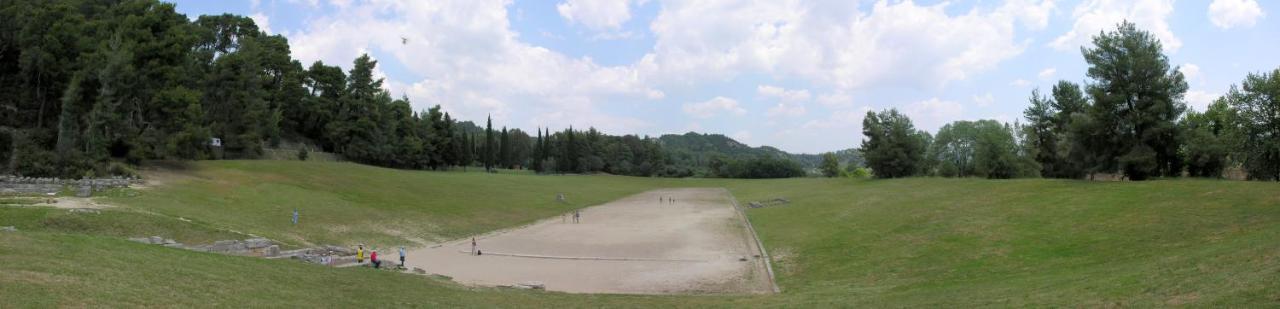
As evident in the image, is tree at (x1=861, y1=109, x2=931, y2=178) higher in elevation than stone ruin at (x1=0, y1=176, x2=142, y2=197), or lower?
higher

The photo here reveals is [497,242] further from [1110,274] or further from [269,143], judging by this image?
[269,143]

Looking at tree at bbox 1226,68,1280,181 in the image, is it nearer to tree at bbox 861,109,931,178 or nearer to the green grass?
the green grass

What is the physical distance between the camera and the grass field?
13.0 m

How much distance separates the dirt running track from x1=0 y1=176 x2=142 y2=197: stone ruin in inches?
682

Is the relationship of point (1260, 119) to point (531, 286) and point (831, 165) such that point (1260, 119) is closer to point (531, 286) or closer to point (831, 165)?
point (531, 286)

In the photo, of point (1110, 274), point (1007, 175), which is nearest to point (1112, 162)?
point (1110, 274)

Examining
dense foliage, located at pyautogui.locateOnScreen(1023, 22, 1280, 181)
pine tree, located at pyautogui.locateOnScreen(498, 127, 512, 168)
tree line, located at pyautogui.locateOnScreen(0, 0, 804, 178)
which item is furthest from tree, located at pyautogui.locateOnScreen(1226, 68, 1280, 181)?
pine tree, located at pyautogui.locateOnScreen(498, 127, 512, 168)

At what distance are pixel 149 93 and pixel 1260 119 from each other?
67293 mm

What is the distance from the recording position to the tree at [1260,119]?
2895 cm

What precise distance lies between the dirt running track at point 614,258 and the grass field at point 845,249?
196 centimetres

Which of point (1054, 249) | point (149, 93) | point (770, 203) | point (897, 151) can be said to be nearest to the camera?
point (1054, 249)

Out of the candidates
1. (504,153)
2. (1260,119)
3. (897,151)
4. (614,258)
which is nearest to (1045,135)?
(897,151)

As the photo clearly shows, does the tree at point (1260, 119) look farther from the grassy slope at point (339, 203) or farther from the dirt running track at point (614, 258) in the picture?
the grassy slope at point (339, 203)

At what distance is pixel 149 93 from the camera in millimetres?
45062
